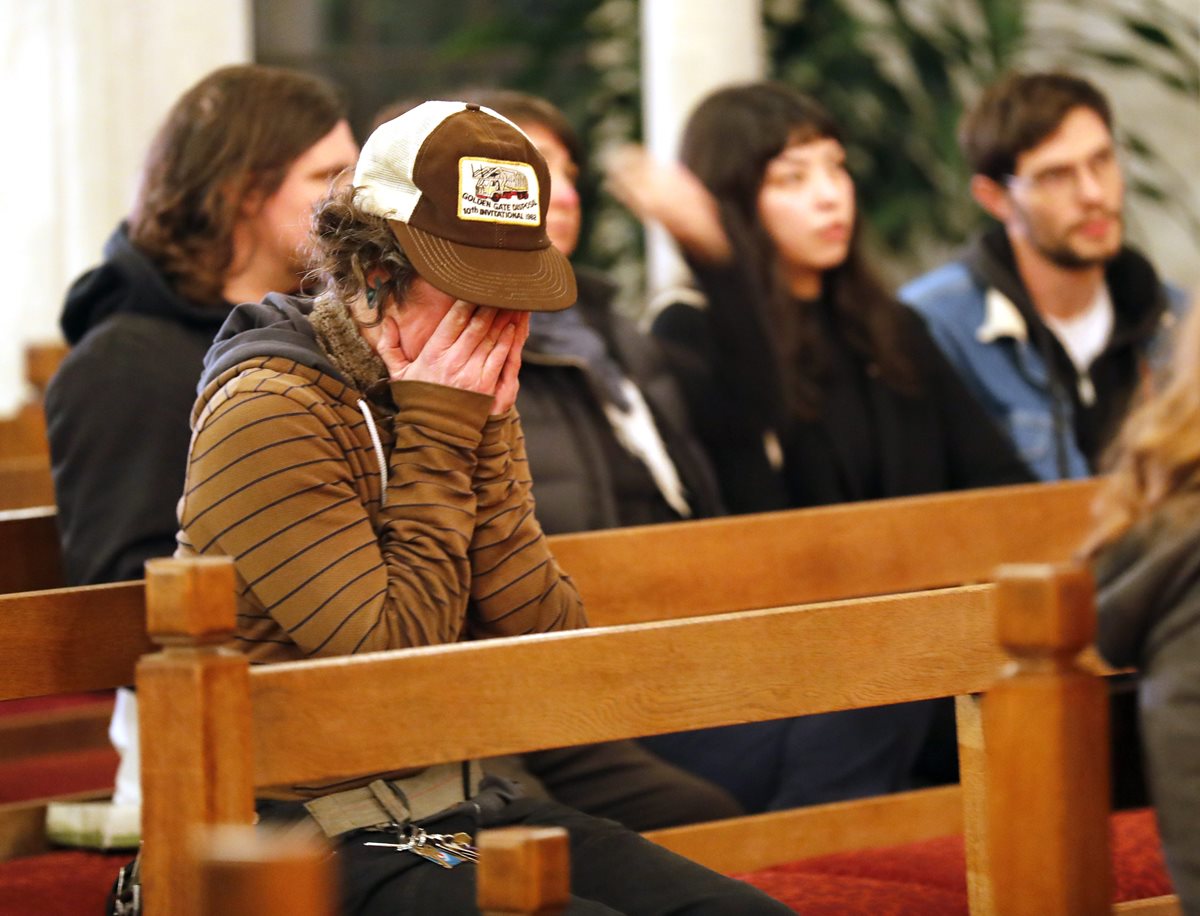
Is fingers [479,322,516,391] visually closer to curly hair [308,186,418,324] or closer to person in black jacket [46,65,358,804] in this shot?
curly hair [308,186,418,324]

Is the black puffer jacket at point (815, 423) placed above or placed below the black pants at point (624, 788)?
above

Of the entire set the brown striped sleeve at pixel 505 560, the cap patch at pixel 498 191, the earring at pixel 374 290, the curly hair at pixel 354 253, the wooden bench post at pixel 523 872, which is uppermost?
the cap patch at pixel 498 191

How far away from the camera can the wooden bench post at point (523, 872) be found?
1.28m

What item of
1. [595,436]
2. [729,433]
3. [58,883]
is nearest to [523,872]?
[58,883]

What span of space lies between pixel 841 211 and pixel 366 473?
177 centimetres

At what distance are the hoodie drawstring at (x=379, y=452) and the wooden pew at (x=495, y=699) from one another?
34cm

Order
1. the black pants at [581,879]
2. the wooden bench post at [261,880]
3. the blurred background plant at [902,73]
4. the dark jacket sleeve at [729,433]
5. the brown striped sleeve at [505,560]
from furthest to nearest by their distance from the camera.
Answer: the blurred background plant at [902,73] < the dark jacket sleeve at [729,433] < the brown striped sleeve at [505,560] < the black pants at [581,879] < the wooden bench post at [261,880]

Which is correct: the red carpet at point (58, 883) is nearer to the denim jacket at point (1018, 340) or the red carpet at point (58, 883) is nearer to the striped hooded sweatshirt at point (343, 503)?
the striped hooded sweatshirt at point (343, 503)

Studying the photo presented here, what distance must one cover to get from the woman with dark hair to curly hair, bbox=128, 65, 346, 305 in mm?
1024

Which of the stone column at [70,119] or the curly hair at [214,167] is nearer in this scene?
the curly hair at [214,167]

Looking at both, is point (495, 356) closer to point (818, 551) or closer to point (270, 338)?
point (270, 338)

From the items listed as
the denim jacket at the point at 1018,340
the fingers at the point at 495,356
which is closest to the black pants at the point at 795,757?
the denim jacket at the point at 1018,340

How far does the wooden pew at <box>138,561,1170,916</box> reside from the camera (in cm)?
135

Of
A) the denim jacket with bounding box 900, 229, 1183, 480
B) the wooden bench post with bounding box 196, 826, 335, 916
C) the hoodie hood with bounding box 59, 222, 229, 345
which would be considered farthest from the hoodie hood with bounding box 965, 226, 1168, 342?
the wooden bench post with bounding box 196, 826, 335, 916
